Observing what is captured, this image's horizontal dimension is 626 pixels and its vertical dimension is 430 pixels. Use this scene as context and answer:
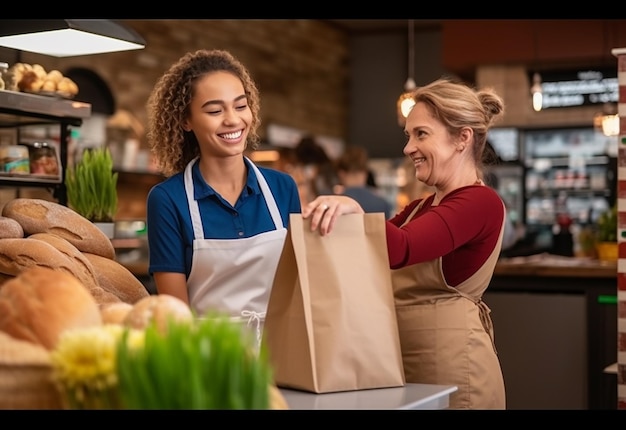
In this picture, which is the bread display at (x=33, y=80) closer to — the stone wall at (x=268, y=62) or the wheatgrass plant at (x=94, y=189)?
the wheatgrass plant at (x=94, y=189)

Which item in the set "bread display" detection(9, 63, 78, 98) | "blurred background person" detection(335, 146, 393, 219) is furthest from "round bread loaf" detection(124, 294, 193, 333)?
"blurred background person" detection(335, 146, 393, 219)

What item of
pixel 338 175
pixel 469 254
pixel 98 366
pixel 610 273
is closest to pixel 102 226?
pixel 469 254

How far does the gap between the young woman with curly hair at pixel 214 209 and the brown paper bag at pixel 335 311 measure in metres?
0.38

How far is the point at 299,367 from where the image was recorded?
169cm

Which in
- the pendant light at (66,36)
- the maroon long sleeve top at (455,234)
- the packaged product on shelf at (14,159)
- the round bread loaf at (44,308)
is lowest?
the round bread loaf at (44,308)

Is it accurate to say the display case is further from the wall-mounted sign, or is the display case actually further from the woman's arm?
the woman's arm

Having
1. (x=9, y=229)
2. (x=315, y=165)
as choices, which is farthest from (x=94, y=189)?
(x=315, y=165)

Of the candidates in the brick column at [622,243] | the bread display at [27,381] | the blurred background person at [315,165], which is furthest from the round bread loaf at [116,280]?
the blurred background person at [315,165]

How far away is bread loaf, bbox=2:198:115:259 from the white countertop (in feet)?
3.25

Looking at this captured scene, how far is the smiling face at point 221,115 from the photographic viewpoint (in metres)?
2.16

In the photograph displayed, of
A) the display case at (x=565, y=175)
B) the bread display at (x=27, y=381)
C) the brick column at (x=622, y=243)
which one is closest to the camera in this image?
the bread display at (x=27, y=381)

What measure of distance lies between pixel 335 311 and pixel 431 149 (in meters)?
0.59
